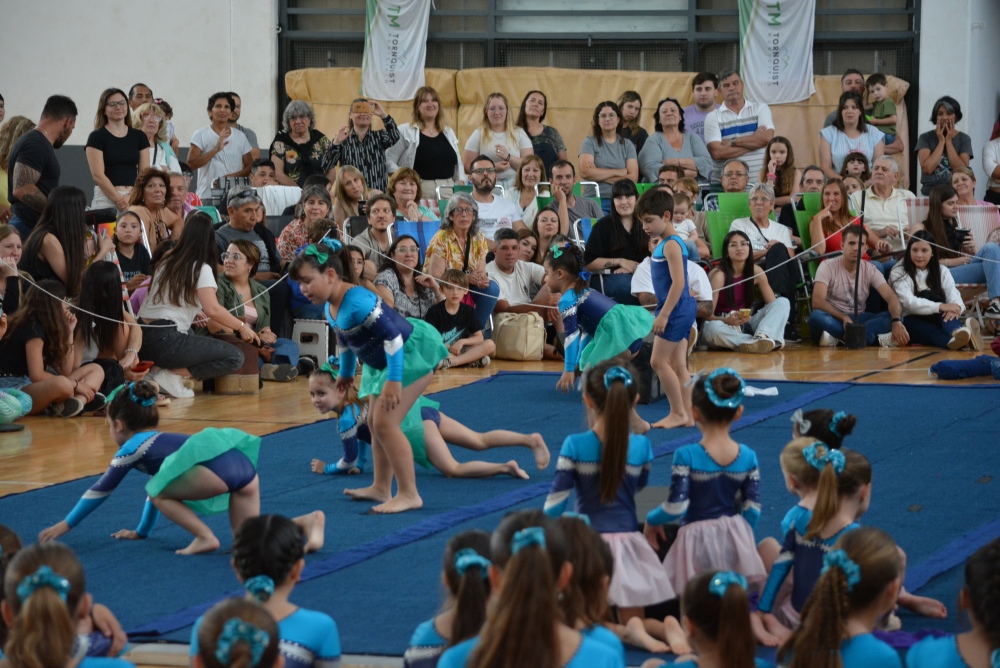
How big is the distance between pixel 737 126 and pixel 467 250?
3744 millimetres

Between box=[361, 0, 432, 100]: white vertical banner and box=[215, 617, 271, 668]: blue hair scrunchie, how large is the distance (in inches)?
501

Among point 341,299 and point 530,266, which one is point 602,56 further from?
point 341,299

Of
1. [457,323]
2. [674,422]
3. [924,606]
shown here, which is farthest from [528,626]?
A: [457,323]

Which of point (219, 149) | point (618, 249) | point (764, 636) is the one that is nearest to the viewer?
point (764, 636)

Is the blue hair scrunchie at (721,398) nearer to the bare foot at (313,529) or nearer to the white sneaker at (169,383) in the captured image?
the bare foot at (313,529)

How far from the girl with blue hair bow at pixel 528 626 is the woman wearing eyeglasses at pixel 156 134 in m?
8.56

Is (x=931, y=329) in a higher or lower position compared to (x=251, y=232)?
lower

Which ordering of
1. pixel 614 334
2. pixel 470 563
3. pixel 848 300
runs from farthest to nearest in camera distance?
1. pixel 848 300
2. pixel 614 334
3. pixel 470 563

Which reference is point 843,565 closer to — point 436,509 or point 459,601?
point 459,601

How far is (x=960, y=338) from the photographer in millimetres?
10016

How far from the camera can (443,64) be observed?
15.5 metres

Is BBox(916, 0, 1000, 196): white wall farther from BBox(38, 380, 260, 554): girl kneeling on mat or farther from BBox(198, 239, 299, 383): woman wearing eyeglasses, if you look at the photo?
BBox(38, 380, 260, 554): girl kneeling on mat

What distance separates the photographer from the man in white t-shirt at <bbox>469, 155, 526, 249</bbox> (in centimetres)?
1061

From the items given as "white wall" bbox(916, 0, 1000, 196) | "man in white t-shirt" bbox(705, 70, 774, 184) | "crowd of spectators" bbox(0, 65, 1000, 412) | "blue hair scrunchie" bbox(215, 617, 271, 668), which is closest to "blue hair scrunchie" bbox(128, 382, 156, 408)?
"blue hair scrunchie" bbox(215, 617, 271, 668)
